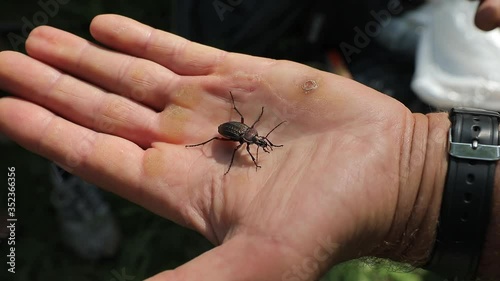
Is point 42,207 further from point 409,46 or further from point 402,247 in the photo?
point 409,46

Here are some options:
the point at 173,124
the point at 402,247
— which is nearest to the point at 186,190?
the point at 173,124

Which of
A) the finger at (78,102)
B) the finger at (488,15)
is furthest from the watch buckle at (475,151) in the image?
the finger at (78,102)

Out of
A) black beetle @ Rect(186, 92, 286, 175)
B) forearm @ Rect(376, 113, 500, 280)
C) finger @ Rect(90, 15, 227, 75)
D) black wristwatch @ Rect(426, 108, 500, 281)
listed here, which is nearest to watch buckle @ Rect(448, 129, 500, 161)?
black wristwatch @ Rect(426, 108, 500, 281)

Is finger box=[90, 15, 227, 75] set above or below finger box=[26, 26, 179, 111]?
above

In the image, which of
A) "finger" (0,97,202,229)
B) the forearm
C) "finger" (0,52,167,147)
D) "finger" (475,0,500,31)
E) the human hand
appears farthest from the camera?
"finger" (0,52,167,147)

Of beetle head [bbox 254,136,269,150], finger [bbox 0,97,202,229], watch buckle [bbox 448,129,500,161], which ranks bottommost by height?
finger [bbox 0,97,202,229]

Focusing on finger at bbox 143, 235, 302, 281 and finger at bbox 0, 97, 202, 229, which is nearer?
finger at bbox 143, 235, 302, 281

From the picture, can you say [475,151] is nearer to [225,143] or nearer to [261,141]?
[261,141]

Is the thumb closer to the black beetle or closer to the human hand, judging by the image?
the human hand

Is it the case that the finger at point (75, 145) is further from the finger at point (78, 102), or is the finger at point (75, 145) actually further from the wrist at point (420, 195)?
the wrist at point (420, 195)
